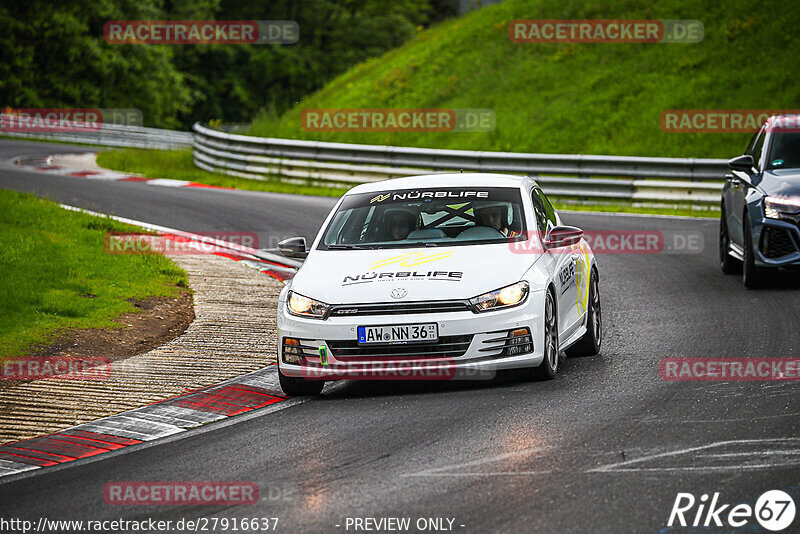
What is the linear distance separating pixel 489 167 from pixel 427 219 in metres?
15.2

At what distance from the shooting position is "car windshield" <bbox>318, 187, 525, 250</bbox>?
962cm

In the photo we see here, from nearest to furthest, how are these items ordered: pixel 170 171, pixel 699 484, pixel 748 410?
pixel 699 484 < pixel 748 410 < pixel 170 171

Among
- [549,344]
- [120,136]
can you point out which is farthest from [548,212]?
[120,136]

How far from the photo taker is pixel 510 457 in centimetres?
683

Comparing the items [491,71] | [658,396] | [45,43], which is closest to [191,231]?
[658,396]

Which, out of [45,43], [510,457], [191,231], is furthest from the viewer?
[45,43]

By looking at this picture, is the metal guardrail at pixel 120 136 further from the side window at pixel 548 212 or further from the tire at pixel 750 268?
the side window at pixel 548 212

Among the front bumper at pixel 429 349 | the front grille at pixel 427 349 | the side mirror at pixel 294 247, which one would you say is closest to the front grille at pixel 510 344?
the front bumper at pixel 429 349

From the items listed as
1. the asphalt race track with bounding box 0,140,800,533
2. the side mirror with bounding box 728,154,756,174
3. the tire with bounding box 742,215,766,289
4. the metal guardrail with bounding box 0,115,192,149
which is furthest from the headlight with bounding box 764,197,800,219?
the metal guardrail with bounding box 0,115,192,149

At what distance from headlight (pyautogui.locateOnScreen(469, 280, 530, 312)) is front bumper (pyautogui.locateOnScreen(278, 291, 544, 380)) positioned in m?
0.05

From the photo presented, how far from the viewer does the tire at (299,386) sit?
8859 mm

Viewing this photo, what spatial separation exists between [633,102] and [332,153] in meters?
7.44

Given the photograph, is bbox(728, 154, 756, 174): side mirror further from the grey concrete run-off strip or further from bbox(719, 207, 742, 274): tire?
the grey concrete run-off strip

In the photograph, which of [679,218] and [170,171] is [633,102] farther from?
[170,171]
